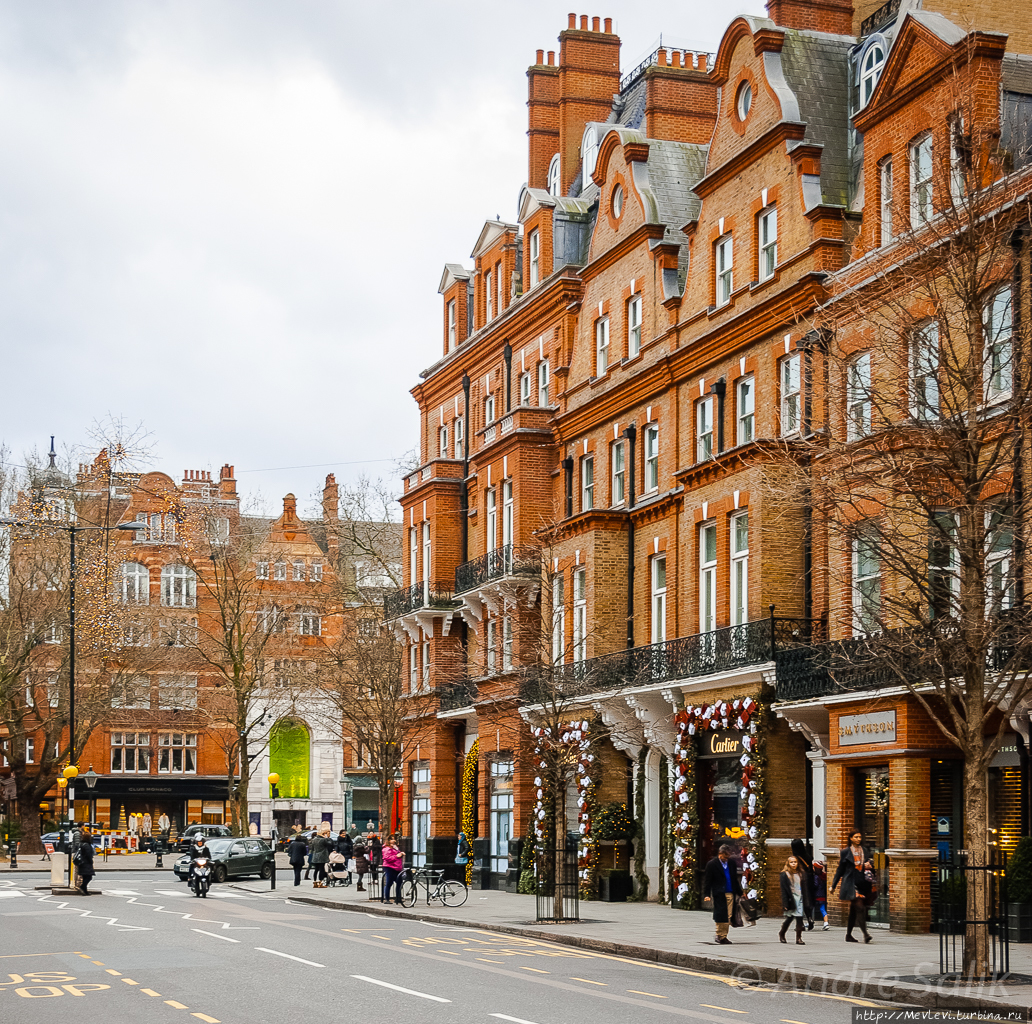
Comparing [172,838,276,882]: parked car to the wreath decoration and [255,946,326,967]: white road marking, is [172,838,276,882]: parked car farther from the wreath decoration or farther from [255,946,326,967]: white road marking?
[255,946,326,967]: white road marking

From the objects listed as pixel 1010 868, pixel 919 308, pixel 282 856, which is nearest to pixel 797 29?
pixel 919 308

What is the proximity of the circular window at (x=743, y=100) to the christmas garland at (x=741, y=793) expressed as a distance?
40.4 ft

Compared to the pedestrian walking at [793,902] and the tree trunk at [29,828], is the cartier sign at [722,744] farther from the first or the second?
the tree trunk at [29,828]

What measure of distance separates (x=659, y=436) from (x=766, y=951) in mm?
16527

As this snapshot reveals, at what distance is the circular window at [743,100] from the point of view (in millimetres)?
33312

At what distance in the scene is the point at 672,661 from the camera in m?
33.4

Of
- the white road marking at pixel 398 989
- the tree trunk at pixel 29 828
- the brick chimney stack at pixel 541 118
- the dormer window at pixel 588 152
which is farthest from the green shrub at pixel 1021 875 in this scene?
the tree trunk at pixel 29 828

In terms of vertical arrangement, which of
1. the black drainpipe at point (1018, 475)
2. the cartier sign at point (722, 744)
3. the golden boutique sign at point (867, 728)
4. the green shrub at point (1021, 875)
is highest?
the black drainpipe at point (1018, 475)

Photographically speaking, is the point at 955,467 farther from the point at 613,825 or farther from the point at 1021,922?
the point at 613,825

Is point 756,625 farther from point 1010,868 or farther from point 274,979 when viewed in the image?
point 274,979

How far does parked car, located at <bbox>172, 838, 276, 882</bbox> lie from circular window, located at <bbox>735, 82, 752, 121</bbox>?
27.4 metres

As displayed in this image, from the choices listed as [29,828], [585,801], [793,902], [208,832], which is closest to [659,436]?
[585,801]

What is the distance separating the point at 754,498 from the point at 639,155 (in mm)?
11756

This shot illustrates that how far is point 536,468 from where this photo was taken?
4244 cm
